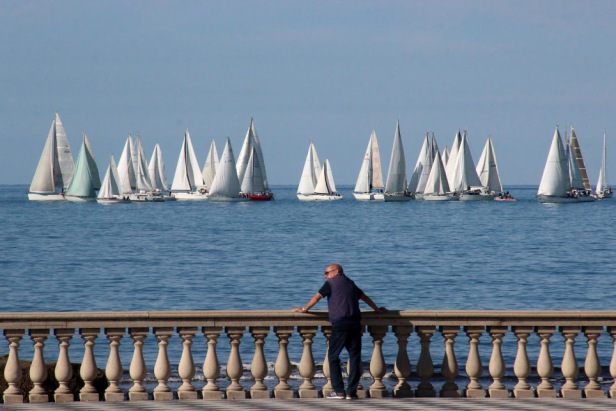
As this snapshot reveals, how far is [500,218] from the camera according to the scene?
11956 centimetres

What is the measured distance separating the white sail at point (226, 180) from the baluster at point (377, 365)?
383 ft

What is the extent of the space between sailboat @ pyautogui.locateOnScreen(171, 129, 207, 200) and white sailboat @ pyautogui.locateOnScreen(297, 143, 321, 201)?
635 inches

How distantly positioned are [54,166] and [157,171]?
24.3 metres

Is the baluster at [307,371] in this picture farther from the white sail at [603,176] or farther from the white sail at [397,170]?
the white sail at [603,176]

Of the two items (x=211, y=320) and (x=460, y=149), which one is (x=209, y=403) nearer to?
(x=211, y=320)

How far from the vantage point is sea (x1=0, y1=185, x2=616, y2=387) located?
27953 mm

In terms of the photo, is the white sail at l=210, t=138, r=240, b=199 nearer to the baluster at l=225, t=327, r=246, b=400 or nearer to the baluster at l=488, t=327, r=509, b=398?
the baluster at l=225, t=327, r=246, b=400

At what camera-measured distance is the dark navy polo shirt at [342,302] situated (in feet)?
35.1

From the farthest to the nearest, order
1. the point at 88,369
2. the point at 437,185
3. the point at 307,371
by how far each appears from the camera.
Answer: the point at 437,185 < the point at 307,371 < the point at 88,369

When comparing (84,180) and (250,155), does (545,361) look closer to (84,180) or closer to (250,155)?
(250,155)

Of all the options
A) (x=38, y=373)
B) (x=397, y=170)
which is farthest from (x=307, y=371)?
(x=397, y=170)

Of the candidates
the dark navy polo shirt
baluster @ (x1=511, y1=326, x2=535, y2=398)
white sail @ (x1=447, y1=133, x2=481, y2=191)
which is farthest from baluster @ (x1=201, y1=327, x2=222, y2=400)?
white sail @ (x1=447, y1=133, x2=481, y2=191)

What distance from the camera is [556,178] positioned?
126312 mm

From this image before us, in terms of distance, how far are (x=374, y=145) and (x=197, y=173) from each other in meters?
29.1
